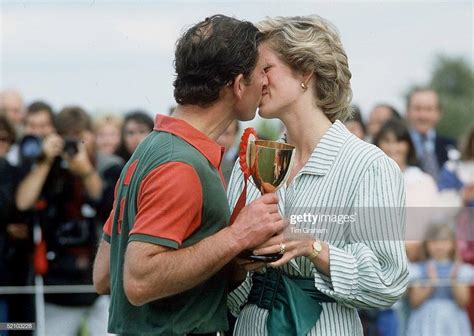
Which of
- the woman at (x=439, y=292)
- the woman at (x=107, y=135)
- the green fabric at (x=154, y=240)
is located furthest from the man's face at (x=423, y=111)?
the green fabric at (x=154, y=240)

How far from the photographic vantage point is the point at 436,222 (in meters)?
3.77

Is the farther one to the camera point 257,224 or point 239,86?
point 239,86

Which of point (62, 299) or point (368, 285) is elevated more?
point (368, 285)

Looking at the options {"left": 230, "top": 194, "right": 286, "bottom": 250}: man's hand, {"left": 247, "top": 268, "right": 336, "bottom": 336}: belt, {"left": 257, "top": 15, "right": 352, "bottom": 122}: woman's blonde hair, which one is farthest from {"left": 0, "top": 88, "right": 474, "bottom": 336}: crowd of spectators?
{"left": 230, "top": 194, "right": 286, "bottom": 250}: man's hand

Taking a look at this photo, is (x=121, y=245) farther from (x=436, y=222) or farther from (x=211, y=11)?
(x=436, y=222)

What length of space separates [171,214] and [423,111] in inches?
74.9

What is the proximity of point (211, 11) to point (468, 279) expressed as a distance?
1.44 metres

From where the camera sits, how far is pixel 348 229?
236 centimetres

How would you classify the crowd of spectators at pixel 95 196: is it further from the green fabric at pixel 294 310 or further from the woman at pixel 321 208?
the green fabric at pixel 294 310

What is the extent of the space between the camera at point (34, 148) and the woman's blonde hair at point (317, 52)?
162cm

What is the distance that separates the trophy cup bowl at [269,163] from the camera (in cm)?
225

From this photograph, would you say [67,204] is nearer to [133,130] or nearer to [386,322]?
[133,130]

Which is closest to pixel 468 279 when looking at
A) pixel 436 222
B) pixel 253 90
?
pixel 436 222

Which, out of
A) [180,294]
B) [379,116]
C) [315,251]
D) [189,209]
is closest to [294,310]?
[315,251]
